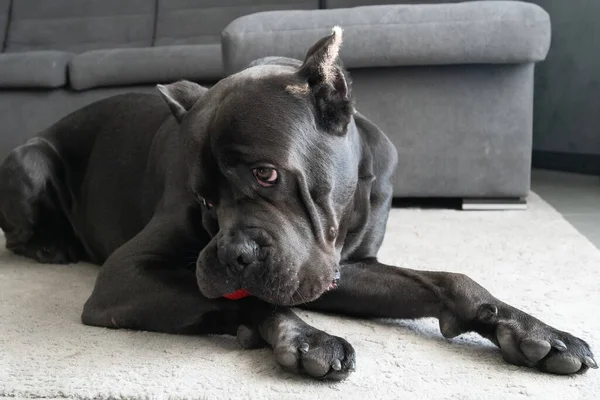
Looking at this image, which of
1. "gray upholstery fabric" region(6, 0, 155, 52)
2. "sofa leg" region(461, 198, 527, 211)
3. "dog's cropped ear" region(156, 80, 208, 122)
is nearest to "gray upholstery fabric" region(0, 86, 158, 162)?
"gray upholstery fabric" region(6, 0, 155, 52)

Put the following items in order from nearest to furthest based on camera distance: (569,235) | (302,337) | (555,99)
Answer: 1. (302,337)
2. (569,235)
3. (555,99)

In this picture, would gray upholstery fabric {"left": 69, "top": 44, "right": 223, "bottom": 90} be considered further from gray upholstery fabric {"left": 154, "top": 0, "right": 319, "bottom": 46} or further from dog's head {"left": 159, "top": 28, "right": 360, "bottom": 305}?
dog's head {"left": 159, "top": 28, "right": 360, "bottom": 305}

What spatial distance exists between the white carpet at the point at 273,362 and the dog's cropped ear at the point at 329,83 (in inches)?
20.9

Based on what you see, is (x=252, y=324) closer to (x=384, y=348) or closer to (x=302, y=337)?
(x=302, y=337)

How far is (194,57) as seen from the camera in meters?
3.80

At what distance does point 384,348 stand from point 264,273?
0.34m

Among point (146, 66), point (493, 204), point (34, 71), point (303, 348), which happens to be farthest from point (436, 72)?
point (34, 71)

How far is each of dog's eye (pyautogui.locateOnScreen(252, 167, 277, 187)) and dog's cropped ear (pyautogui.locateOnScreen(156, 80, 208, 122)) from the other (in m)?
0.37

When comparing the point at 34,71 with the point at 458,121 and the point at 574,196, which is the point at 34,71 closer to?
the point at 458,121

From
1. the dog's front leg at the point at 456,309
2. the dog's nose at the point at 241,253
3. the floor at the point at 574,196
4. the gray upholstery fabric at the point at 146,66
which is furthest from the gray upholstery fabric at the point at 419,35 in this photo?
the dog's nose at the point at 241,253

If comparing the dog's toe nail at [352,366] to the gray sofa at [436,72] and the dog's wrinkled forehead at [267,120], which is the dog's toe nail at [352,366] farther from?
the gray sofa at [436,72]

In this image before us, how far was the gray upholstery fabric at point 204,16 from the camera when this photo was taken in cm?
506

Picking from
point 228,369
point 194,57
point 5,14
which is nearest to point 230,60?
point 194,57

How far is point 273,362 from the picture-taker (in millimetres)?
1498
